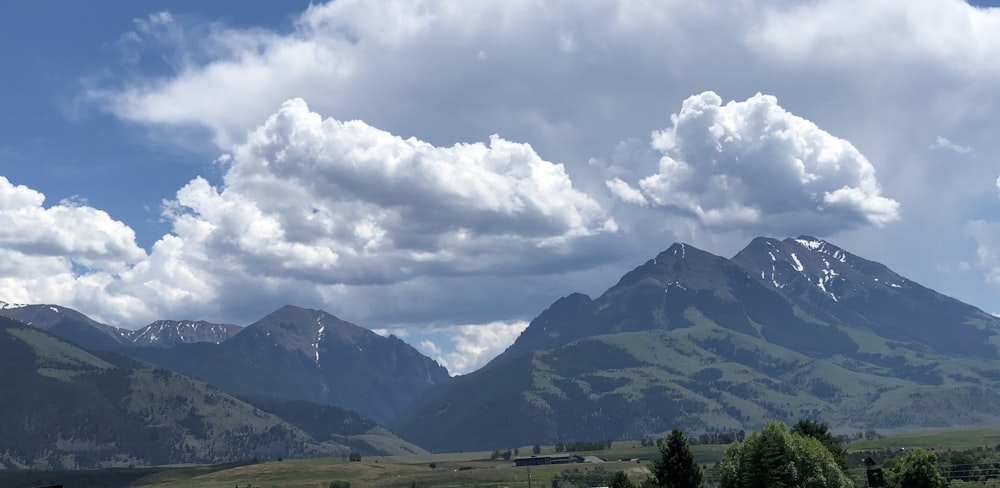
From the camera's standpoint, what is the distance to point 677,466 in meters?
166

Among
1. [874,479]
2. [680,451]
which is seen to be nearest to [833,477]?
[874,479]

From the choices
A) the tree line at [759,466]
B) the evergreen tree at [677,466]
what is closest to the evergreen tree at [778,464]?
the tree line at [759,466]

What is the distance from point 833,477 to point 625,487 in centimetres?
4342

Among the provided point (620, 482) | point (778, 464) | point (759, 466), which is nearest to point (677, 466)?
point (620, 482)

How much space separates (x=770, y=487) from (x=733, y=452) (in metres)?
15.8

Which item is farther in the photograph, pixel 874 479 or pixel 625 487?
pixel 874 479

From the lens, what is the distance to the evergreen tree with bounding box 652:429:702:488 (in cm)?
16550

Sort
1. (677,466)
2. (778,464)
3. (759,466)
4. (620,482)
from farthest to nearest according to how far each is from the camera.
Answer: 1. (778,464)
2. (759,466)
3. (620,482)
4. (677,466)

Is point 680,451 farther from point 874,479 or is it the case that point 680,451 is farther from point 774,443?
point 874,479

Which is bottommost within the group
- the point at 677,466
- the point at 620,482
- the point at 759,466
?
the point at 620,482

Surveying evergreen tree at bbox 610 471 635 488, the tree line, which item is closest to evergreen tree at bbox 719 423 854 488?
the tree line

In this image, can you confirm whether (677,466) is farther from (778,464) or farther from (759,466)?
(778,464)

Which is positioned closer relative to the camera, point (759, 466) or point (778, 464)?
point (759, 466)

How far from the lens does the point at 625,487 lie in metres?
167
